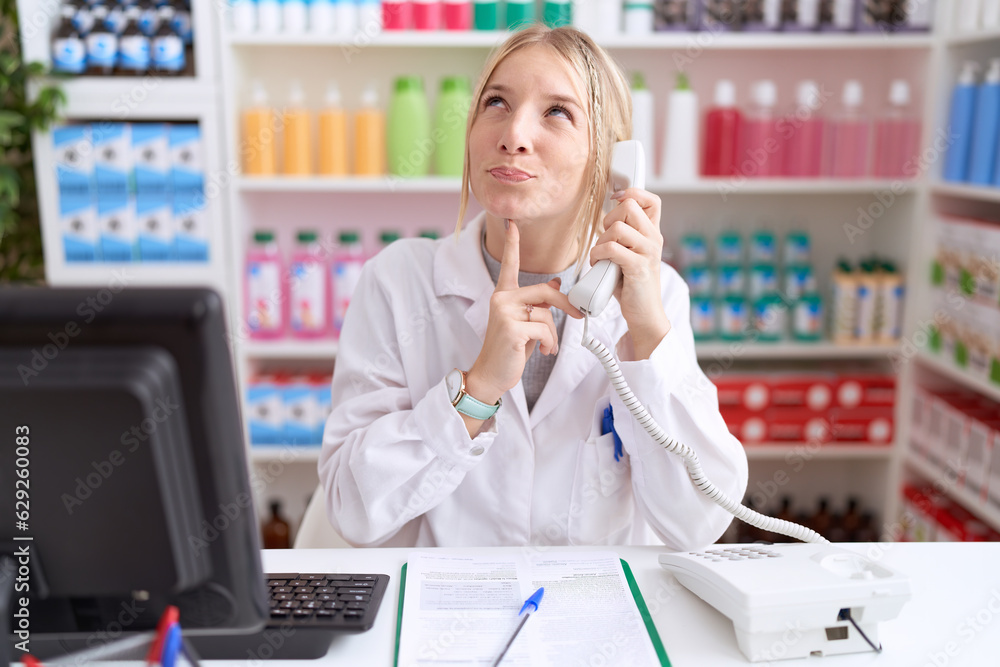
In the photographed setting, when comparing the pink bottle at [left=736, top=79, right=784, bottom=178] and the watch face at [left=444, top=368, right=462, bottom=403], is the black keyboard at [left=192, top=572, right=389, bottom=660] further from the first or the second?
the pink bottle at [left=736, top=79, right=784, bottom=178]

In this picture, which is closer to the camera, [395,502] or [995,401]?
[395,502]

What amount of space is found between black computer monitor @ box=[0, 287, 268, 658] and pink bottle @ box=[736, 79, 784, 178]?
2157 millimetres

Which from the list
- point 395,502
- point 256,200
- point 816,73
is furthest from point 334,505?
point 816,73

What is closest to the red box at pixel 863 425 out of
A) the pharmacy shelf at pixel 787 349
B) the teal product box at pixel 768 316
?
the pharmacy shelf at pixel 787 349

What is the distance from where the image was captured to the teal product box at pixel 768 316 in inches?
99.7

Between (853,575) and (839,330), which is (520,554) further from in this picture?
(839,330)

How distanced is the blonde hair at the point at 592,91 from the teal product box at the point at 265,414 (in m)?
1.47

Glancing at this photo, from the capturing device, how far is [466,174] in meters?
1.24

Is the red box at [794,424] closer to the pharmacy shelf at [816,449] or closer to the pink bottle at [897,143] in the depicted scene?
the pharmacy shelf at [816,449]

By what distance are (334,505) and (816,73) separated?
2.22m

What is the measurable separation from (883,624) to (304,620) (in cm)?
62

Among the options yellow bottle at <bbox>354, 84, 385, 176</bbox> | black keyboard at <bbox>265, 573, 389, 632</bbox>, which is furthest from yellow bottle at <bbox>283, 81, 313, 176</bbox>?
black keyboard at <bbox>265, 573, 389, 632</bbox>

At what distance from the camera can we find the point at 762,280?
2520 mm

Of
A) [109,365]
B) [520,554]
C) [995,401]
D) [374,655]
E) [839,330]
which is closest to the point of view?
[109,365]
